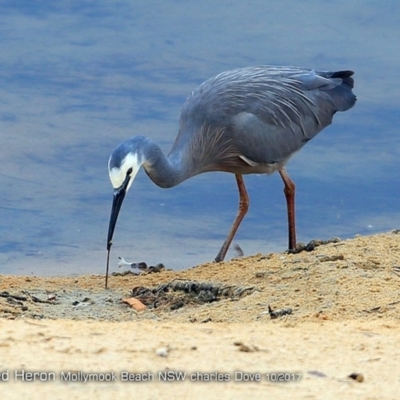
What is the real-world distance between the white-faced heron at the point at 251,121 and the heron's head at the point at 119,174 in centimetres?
70

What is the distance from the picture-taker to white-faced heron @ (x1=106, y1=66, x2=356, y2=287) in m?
11.0

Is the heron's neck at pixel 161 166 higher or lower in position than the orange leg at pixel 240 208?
A: higher

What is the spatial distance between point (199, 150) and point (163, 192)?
255 cm

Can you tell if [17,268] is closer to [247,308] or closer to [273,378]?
[247,308]

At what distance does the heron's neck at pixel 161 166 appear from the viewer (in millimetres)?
10102

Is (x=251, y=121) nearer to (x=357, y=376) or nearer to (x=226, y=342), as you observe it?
(x=226, y=342)

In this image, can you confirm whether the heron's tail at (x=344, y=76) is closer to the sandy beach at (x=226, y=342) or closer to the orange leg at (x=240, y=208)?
the orange leg at (x=240, y=208)

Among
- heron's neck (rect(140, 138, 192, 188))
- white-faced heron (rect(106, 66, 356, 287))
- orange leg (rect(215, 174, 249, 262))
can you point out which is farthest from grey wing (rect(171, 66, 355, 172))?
orange leg (rect(215, 174, 249, 262))

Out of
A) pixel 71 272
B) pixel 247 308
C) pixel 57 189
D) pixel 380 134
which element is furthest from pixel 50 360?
pixel 380 134

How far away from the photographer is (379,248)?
32.3 ft

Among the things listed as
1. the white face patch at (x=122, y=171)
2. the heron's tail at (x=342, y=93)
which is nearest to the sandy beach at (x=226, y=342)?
the white face patch at (x=122, y=171)

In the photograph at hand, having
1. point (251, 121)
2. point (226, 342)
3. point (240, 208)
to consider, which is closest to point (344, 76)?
point (251, 121)

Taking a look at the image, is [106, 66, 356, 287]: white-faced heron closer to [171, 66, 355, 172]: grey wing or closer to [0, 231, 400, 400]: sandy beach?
[171, 66, 355, 172]: grey wing

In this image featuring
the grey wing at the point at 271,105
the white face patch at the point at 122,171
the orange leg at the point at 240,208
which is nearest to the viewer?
the white face patch at the point at 122,171
